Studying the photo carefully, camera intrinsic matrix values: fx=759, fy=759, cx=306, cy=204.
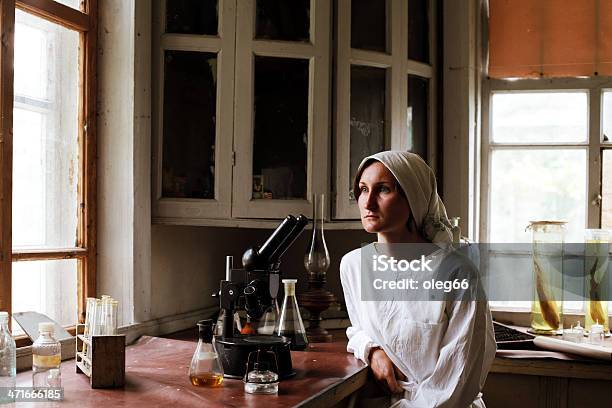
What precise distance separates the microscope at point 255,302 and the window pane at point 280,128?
1.39 feet

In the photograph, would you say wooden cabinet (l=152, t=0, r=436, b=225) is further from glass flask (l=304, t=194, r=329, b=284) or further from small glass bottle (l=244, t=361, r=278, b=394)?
small glass bottle (l=244, t=361, r=278, b=394)

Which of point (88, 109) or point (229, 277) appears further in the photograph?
point (88, 109)

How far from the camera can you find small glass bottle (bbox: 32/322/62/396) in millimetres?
1920

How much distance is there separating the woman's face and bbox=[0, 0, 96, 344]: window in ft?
3.33

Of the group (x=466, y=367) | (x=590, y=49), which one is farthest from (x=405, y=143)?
(x=466, y=367)

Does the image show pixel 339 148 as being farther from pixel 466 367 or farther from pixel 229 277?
pixel 466 367

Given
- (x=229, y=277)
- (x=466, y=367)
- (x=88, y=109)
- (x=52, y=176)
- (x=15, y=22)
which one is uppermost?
(x=15, y=22)

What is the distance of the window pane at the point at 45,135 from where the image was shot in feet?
7.97

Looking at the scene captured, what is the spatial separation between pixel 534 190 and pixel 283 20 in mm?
1399

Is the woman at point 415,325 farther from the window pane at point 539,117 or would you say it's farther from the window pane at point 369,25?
the window pane at point 539,117

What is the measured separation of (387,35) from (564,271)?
1.25m

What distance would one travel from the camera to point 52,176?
2.58m

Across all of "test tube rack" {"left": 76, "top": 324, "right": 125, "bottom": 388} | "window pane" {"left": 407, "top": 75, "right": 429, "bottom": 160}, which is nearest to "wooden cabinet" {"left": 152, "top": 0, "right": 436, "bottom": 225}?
"window pane" {"left": 407, "top": 75, "right": 429, "bottom": 160}

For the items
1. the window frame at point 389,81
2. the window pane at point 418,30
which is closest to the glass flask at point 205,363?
the window frame at point 389,81
